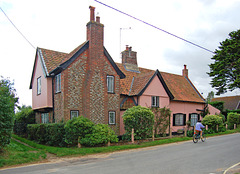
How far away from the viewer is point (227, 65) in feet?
132

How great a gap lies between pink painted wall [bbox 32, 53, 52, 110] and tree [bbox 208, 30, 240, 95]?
30.8m

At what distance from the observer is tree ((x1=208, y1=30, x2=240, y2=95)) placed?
127 ft

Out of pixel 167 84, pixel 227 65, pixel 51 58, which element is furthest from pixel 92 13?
pixel 227 65

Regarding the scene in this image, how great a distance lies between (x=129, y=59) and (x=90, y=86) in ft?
33.7

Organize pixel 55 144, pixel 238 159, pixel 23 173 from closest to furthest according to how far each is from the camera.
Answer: pixel 23 173, pixel 238 159, pixel 55 144

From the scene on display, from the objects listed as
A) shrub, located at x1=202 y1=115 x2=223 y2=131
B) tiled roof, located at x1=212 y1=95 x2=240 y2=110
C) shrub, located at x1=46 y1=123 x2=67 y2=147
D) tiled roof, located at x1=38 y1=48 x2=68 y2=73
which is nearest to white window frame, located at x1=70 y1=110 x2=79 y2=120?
shrub, located at x1=46 y1=123 x2=67 y2=147

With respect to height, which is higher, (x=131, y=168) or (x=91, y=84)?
(x=91, y=84)

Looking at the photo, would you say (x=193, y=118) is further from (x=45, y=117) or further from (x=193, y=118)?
(x=45, y=117)

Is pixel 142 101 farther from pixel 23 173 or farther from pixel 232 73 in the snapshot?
pixel 232 73

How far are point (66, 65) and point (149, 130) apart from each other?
8.39 m

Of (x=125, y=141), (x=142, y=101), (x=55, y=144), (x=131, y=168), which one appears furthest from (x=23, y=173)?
(x=142, y=101)

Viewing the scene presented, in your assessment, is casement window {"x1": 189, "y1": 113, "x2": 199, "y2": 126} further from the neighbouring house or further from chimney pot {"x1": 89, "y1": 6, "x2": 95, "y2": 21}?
chimney pot {"x1": 89, "y1": 6, "x2": 95, "y2": 21}

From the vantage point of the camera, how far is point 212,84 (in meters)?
42.7

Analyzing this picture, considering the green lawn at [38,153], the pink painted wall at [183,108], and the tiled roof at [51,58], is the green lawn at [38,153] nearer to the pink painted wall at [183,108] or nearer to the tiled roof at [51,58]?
the tiled roof at [51,58]
